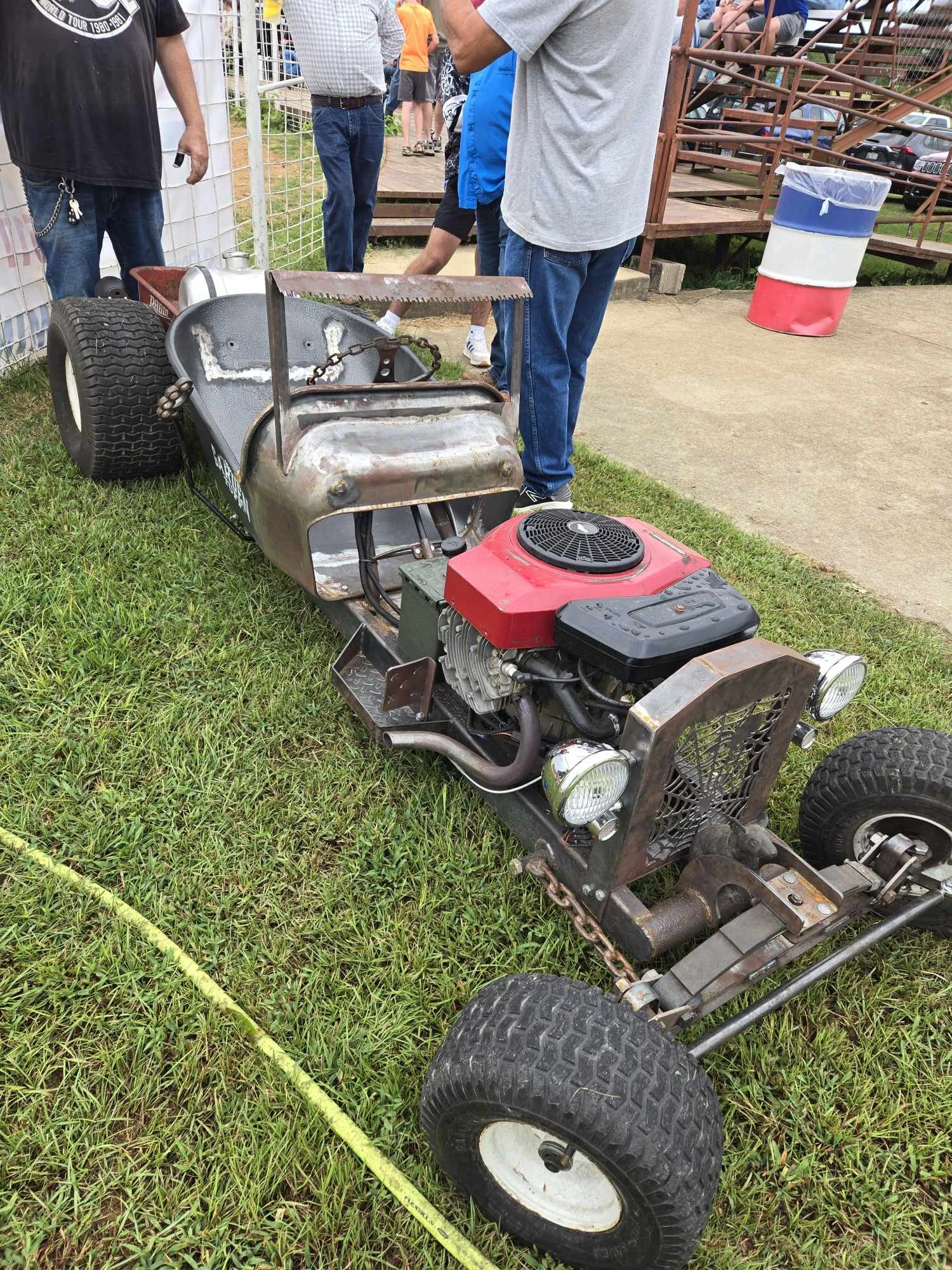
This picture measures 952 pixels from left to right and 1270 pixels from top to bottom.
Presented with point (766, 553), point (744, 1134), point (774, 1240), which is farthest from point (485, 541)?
A: point (766, 553)

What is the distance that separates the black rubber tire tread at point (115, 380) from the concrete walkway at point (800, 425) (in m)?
2.40

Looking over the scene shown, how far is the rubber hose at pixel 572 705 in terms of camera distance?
1.95 meters

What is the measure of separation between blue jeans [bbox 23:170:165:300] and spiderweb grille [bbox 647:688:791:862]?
349 centimetres

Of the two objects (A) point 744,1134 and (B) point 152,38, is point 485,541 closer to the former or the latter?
(A) point 744,1134

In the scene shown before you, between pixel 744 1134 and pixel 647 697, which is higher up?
pixel 647 697

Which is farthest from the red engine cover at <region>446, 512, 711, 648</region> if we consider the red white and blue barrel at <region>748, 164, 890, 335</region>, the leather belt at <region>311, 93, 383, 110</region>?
the red white and blue barrel at <region>748, 164, 890, 335</region>

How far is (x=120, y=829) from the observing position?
7.66ft

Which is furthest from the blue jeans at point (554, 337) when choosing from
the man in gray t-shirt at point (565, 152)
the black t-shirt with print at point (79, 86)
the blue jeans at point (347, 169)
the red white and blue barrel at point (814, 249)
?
the red white and blue barrel at point (814, 249)

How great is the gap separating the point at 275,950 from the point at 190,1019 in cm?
24

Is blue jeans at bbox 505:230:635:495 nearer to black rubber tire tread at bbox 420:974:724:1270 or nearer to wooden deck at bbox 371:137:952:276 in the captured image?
black rubber tire tread at bbox 420:974:724:1270

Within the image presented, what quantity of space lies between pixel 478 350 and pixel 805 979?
15.0 ft

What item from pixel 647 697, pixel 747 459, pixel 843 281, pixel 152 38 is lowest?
pixel 747 459

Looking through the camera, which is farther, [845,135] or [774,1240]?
[845,135]

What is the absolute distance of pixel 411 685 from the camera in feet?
7.80
